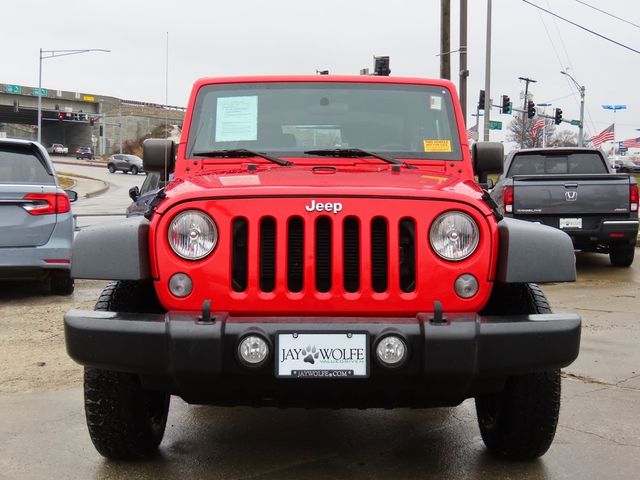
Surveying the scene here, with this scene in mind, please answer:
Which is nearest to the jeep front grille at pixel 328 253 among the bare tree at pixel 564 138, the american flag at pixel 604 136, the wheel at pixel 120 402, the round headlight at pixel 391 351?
the round headlight at pixel 391 351

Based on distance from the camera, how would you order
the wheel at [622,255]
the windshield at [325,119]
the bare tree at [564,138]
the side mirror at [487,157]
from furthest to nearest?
the bare tree at [564,138] → the wheel at [622,255] → the side mirror at [487,157] → the windshield at [325,119]

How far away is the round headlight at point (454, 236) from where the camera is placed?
3148mm

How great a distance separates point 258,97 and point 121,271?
1658 millimetres

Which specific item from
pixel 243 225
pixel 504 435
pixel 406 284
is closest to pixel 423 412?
pixel 504 435

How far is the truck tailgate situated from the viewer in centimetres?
995

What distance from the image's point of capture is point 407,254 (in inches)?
126

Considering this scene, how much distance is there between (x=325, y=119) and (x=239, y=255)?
147 centimetres

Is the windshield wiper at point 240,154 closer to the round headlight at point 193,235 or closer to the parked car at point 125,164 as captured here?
the round headlight at point 193,235

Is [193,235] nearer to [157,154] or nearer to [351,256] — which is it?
[351,256]

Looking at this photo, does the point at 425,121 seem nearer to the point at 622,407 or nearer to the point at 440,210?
the point at 440,210

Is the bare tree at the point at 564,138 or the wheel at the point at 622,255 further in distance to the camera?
the bare tree at the point at 564,138

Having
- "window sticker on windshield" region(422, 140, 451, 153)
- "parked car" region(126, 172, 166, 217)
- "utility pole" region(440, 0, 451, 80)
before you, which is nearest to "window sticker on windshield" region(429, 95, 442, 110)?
"window sticker on windshield" region(422, 140, 451, 153)

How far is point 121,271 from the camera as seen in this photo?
10.3ft

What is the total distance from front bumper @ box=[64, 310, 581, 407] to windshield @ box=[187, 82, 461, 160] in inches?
58.2
